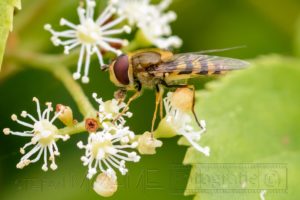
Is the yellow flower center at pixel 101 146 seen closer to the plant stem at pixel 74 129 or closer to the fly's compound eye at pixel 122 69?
the plant stem at pixel 74 129

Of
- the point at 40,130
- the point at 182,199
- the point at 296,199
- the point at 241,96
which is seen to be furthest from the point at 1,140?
Answer: the point at 296,199

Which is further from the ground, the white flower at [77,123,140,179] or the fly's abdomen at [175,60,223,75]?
the fly's abdomen at [175,60,223,75]

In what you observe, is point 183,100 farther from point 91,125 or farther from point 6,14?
point 6,14

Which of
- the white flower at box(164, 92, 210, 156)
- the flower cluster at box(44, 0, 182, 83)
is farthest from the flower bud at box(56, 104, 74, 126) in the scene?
the white flower at box(164, 92, 210, 156)

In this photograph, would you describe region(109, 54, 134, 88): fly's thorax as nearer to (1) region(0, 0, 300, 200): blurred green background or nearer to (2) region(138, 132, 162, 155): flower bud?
(2) region(138, 132, 162, 155): flower bud

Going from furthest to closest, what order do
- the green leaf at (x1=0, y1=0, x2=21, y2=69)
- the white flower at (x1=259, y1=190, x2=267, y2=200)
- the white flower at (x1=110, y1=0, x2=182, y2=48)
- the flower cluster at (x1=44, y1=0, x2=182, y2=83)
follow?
the white flower at (x1=110, y1=0, x2=182, y2=48)
the flower cluster at (x1=44, y1=0, x2=182, y2=83)
the white flower at (x1=259, y1=190, x2=267, y2=200)
the green leaf at (x1=0, y1=0, x2=21, y2=69)

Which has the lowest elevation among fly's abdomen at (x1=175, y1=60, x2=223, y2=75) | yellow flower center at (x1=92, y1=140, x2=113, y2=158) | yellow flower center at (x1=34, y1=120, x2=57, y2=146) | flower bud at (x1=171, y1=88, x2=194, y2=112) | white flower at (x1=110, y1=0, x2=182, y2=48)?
yellow flower center at (x1=92, y1=140, x2=113, y2=158)

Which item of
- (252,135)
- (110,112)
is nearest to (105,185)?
→ (110,112)
